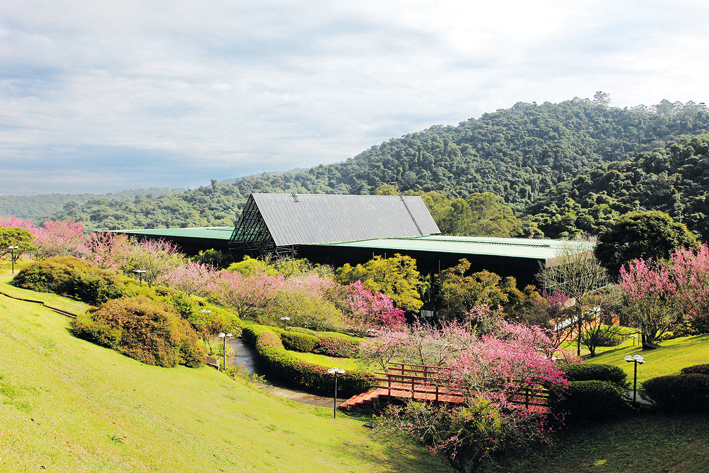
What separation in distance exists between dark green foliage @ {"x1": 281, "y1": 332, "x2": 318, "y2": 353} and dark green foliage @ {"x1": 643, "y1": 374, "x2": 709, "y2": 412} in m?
15.0

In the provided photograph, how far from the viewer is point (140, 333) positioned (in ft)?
50.1

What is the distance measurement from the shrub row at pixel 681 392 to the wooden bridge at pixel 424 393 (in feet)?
9.65

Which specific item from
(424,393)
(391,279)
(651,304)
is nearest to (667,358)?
(651,304)

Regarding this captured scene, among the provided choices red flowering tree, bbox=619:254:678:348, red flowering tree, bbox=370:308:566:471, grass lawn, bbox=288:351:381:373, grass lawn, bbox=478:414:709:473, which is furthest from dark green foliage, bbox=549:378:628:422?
red flowering tree, bbox=619:254:678:348

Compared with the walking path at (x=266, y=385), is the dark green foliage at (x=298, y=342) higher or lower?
higher

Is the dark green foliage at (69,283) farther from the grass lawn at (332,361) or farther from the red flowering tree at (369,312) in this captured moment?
the red flowering tree at (369,312)

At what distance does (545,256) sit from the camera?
2977cm

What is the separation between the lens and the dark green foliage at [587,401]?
42.7 ft

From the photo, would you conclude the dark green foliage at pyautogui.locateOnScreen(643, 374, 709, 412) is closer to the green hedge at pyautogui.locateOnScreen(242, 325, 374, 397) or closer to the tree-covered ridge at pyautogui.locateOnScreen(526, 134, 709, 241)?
the green hedge at pyautogui.locateOnScreen(242, 325, 374, 397)

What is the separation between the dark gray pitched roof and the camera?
133 ft

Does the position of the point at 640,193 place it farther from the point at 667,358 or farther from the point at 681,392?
the point at 681,392

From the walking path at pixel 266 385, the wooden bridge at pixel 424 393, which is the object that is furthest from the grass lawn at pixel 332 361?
the wooden bridge at pixel 424 393

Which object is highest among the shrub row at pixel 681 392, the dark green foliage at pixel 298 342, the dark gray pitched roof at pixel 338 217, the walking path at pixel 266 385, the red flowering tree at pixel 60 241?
the dark gray pitched roof at pixel 338 217

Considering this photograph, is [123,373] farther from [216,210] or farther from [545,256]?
[216,210]
